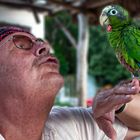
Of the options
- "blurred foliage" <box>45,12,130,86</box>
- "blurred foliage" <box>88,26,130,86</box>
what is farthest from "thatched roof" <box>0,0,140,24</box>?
"blurred foliage" <box>88,26,130,86</box>

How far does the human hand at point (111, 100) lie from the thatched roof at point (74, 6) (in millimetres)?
3009

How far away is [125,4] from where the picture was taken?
4402 millimetres

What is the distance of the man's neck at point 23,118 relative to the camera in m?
1.16

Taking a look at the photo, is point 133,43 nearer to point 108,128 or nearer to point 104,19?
point 104,19

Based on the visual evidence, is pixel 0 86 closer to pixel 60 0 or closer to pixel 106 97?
pixel 106 97

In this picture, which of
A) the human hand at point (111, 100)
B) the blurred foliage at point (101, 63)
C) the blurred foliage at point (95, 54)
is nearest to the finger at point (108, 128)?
the human hand at point (111, 100)

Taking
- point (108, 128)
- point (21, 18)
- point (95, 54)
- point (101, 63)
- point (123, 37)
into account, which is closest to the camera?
point (108, 128)

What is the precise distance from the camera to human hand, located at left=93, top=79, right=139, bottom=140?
3.19ft

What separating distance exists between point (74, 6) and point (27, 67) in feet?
12.2

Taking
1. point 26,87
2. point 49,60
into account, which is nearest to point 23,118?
point 26,87

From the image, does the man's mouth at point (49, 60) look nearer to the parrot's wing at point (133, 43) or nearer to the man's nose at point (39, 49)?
the man's nose at point (39, 49)

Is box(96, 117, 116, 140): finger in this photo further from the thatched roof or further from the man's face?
the thatched roof

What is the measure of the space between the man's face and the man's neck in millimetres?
43

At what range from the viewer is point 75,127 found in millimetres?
1277
